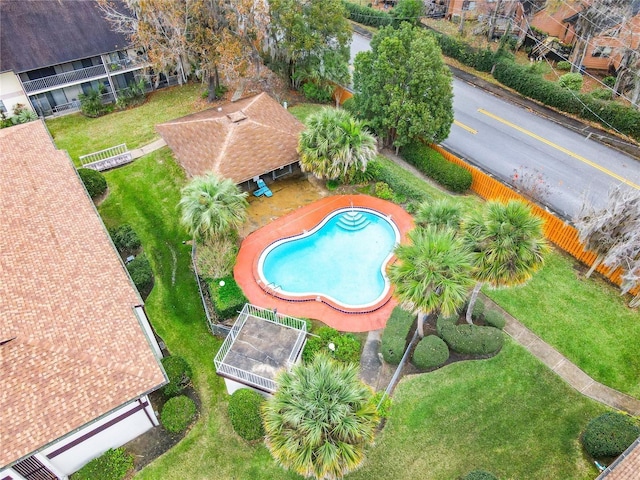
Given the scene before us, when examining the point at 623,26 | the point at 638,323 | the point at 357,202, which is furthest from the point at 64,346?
the point at 623,26

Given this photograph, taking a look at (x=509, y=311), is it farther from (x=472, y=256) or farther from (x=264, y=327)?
(x=264, y=327)

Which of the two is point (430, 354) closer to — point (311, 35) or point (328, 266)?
point (328, 266)

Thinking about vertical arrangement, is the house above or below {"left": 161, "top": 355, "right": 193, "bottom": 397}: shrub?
above

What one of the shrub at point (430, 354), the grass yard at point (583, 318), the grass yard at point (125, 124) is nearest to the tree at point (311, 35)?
the grass yard at point (125, 124)

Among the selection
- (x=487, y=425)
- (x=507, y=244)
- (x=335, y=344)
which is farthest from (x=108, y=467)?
(x=507, y=244)

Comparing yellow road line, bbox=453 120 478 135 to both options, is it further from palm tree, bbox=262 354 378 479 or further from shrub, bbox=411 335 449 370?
palm tree, bbox=262 354 378 479

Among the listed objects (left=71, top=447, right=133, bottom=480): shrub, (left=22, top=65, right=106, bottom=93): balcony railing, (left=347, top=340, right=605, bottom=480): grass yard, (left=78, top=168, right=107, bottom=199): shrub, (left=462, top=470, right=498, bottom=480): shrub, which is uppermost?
(left=22, top=65, right=106, bottom=93): balcony railing

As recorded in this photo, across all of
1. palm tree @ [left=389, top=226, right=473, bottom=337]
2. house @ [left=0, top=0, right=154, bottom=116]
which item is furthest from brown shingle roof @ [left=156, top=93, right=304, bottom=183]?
palm tree @ [left=389, top=226, right=473, bottom=337]
